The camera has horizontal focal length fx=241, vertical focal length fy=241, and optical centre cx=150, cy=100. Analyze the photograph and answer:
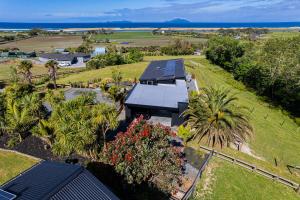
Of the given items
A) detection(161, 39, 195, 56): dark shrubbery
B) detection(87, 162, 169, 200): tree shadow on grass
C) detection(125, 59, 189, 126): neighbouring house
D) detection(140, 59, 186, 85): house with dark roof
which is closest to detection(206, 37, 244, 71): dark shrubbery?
detection(161, 39, 195, 56): dark shrubbery

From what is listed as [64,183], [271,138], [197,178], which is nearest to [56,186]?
[64,183]

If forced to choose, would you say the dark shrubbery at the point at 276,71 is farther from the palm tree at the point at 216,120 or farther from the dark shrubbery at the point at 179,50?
the dark shrubbery at the point at 179,50

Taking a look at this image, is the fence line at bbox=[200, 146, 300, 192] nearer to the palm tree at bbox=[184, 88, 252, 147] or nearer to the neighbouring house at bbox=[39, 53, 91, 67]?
the palm tree at bbox=[184, 88, 252, 147]

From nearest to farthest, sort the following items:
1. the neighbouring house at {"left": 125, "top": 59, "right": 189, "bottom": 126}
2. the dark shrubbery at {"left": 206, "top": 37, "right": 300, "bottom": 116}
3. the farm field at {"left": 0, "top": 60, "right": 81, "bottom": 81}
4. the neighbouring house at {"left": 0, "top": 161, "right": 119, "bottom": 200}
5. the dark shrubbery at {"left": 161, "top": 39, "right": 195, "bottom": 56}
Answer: the neighbouring house at {"left": 0, "top": 161, "right": 119, "bottom": 200} < the neighbouring house at {"left": 125, "top": 59, "right": 189, "bottom": 126} < the dark shrubbery at {"left": 206, "top": 37, "right": 300, "bottom": 116} < the farm field at {"left": 0, "top": 60, "right": 81, "bottom": 81} < the dark shrubbery at {"left": 161, "top": 39, "right": 195, "bottom": 56}

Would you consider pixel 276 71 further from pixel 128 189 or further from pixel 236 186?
pixel 128 189

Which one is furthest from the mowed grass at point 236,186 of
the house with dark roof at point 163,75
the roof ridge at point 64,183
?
the house with dark roof at point 163,75

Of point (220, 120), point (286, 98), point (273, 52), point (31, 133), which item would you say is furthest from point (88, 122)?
point (273, 52)

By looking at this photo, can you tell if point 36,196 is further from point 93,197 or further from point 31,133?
point 31,133
